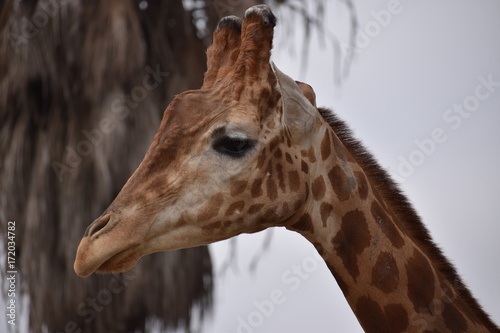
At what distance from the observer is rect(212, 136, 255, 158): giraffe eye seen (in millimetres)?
3238

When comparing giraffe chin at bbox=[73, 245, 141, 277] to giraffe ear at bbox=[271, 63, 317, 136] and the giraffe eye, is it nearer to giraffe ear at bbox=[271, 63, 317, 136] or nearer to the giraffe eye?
the giraffe eye

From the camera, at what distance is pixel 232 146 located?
3252 millimetres

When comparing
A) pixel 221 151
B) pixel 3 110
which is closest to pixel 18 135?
pixel 3 110

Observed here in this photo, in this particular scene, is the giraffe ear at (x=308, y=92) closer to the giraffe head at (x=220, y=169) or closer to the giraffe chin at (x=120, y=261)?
the giraffe head at (x=220, y=169)

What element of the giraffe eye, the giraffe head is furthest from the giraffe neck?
the giraffe eye

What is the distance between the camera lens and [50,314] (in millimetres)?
8188

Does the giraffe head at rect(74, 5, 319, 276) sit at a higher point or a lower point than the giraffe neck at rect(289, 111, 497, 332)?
higher

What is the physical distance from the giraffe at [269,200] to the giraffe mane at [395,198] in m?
0.01

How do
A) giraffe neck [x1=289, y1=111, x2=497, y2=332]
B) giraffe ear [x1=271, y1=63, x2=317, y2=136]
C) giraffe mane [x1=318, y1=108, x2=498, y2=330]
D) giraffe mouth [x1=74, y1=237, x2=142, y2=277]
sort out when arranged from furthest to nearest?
giraffe mane [x1=318, y1=108, x2=498, y2=330]
giraffe ear [x1=271, y1=63, x2=317, y2=136]
giraffe neck [x1=289, y1=111, x2=497, y2=332]
giraffe mouth [x1=74, y1=237, x2=142, y2=277]

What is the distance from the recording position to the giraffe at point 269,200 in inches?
124

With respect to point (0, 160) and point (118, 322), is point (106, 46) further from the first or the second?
point (118, 322)

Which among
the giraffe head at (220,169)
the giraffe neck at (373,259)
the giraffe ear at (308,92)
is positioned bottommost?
the giraffe neck at (373,259)

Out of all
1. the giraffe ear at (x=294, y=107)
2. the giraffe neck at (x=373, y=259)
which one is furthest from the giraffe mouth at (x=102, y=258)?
the giraffe ear at (x=294, y=107)

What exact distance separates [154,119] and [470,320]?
5919 mm
